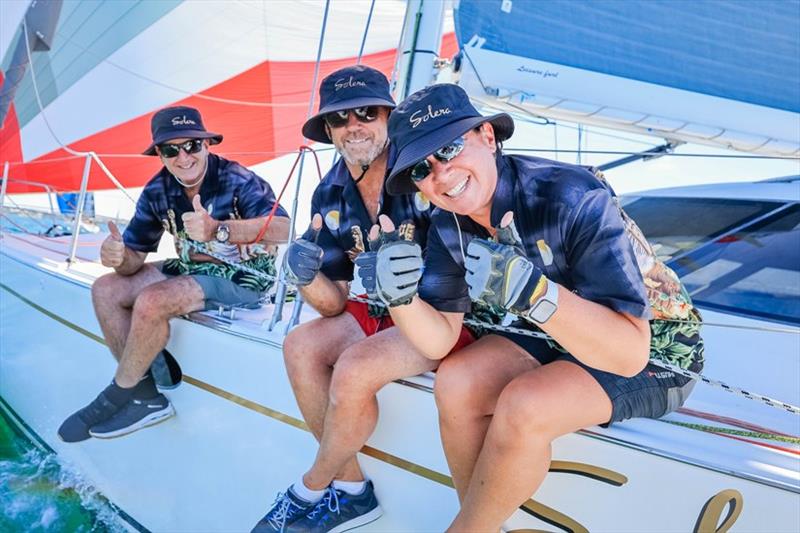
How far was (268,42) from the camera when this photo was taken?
4.57 m

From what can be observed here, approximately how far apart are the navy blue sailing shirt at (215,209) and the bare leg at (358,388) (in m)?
0.95

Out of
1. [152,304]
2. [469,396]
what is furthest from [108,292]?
[469,396]

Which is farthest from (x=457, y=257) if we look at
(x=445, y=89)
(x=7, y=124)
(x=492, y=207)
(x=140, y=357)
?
(x=7, y=124)

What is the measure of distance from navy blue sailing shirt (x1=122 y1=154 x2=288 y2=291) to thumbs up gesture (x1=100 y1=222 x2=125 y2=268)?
0.46ft

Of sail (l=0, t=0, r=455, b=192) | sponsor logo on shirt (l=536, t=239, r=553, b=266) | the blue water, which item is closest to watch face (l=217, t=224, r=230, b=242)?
sponsor logo on shirt (l=536, t=239, r=553, b=266)

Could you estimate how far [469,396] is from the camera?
50.8 inches

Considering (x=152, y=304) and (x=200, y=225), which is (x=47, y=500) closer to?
(x=152, y=304)

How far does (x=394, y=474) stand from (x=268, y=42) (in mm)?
3843

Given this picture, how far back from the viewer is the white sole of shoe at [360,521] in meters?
1.59

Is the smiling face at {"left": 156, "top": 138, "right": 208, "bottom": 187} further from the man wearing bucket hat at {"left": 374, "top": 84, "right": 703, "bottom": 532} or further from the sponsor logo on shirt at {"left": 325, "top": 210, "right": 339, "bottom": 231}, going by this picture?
the man wearing bucket hat at {"left": 374, "top": 84, "right": 703, "bottom": 532}

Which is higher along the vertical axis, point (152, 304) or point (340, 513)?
point (152, 304)

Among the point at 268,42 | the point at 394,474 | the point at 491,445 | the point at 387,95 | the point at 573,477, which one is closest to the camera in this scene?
the point at 491,445

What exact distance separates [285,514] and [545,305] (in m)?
0.99

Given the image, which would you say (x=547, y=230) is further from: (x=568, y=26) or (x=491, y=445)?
(x=568, y=26)
